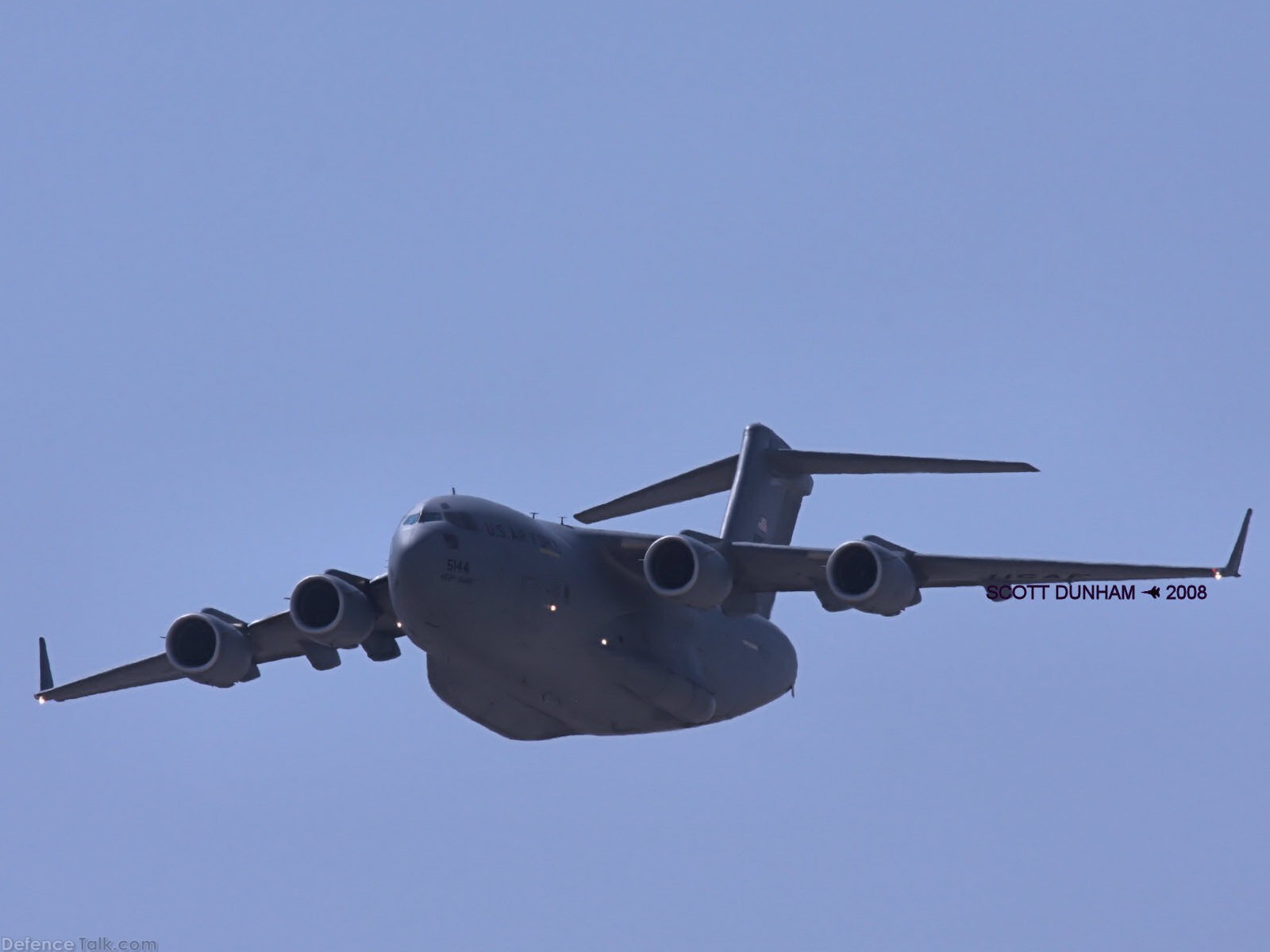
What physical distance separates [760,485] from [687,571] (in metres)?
5.19

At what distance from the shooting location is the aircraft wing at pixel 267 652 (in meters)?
29.5

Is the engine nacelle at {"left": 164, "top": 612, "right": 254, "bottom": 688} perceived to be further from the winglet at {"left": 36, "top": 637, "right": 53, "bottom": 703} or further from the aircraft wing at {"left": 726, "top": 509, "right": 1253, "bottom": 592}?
the aircraft wing at {"left": 726, "top": 509, "right": 1253, "bottom": 592}

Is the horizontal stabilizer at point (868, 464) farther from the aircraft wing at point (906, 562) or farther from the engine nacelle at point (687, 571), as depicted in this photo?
the engine nacelle at point (687, 571)

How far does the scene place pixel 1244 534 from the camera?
2608 cm

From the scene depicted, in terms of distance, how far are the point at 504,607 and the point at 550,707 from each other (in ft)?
7.63

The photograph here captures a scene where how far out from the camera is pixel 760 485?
3256 cm

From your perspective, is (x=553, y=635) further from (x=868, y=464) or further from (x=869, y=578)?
(x=868, y=464)

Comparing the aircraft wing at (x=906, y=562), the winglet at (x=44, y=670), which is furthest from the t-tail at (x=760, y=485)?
the winglet at (x=44, y=670)

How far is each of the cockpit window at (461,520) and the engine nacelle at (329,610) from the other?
10.9 ft

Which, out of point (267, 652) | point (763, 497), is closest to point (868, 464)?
point (763, 497)

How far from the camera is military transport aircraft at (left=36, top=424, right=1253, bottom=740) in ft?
85.8

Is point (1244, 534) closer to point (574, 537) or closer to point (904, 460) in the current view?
point (904, 460)

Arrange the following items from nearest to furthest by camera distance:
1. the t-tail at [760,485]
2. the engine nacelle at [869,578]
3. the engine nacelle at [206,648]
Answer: the engine nacelle at [869,578]
the engine nacelle at [206,648]
the t-tail at [760,485]

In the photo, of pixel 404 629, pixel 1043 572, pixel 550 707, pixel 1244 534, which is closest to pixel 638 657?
pixel 550 707
